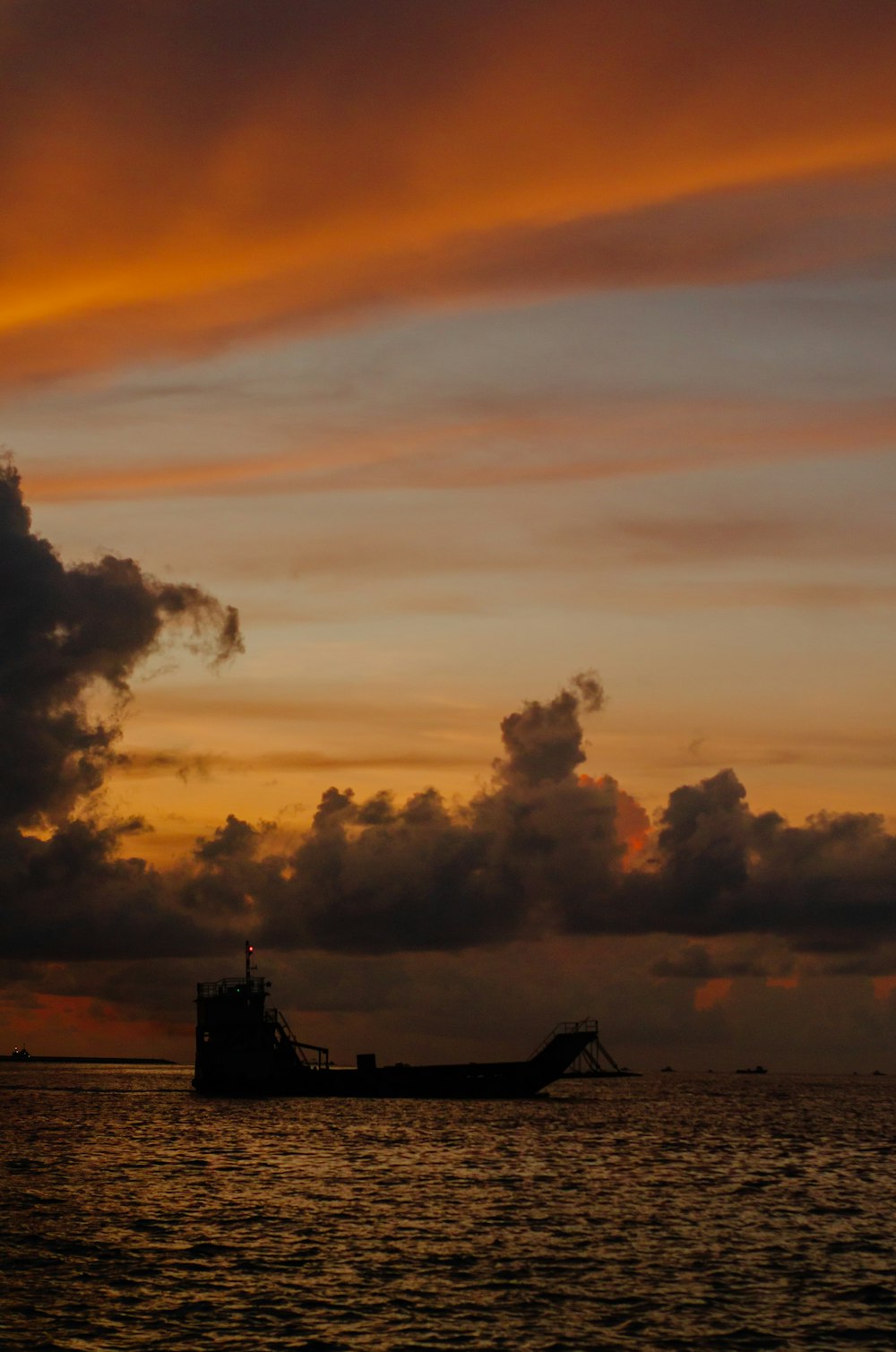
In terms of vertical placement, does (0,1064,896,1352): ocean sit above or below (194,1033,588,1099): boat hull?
above

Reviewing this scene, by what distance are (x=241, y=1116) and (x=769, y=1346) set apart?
8170cm

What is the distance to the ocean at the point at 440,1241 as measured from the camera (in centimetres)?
3472

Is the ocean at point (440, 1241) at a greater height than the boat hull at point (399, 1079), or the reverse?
the ocean at point (440, 1241)

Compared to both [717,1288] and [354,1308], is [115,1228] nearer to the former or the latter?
[354,1308]

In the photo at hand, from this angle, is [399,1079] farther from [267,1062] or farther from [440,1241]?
[440,1241]

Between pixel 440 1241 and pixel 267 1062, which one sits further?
pixel 267 1062

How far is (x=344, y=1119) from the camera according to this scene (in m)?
109

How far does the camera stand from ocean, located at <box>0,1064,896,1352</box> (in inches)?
1367

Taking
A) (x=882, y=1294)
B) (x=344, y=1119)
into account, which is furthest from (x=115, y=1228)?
(x=344, y=1119)

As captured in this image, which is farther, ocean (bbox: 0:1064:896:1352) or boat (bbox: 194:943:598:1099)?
boat (bbox: 194:943:598:1099)

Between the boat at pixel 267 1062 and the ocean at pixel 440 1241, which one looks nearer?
the ocean at pixel 440 1241

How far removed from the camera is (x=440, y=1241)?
4769cm

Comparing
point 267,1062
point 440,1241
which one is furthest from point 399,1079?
point 440,1241

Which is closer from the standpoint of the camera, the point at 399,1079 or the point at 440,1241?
the point at 440,1241
